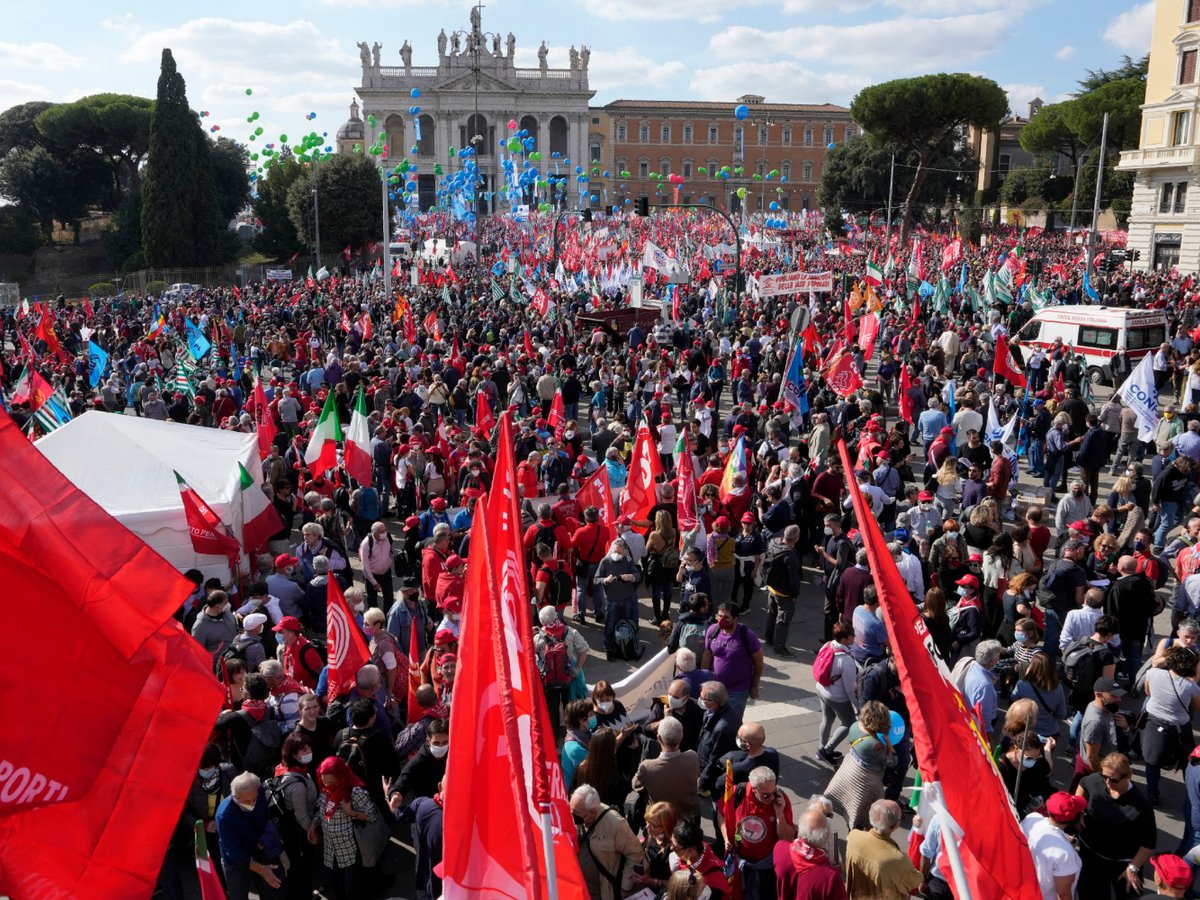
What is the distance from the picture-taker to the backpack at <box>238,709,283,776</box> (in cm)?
570

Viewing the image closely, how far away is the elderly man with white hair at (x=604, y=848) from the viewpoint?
14.9 ft

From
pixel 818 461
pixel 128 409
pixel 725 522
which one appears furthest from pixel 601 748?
pixel 128 409

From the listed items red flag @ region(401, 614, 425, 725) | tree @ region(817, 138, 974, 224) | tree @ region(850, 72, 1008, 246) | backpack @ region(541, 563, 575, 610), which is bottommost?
backpack @ region(541, 563, 575, 610)

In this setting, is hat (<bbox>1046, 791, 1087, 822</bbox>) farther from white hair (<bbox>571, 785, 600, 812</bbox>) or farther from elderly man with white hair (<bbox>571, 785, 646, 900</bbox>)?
white hair (<bbox>571, 785, 600, 812</bbox>)

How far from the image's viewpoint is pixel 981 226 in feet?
185

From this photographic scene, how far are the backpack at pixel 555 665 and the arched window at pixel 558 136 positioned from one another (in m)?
94.9

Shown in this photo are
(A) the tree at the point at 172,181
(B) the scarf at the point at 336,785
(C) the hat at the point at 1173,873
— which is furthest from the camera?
(A) the tree at the point at 172,181

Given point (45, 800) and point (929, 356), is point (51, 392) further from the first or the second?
point (929, 356)

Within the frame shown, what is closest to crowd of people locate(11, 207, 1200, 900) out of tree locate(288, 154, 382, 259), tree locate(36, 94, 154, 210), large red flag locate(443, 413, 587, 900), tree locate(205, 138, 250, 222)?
large red flag locate(443, 413, 587, 900)

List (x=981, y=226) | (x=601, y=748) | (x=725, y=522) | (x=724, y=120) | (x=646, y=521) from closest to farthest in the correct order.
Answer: (x=601, y=748), (x=725, y=522), (x=646, y=521), (x=981, y=226), (x=724, y=120)

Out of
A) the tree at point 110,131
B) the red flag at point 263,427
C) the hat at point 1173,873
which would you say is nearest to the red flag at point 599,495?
the red flag at point 263,427

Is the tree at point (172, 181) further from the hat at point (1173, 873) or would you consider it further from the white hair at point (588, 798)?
the hat at point (1173, 873)

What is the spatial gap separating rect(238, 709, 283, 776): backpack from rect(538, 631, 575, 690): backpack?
1646mm

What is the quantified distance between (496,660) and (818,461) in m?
8.29
